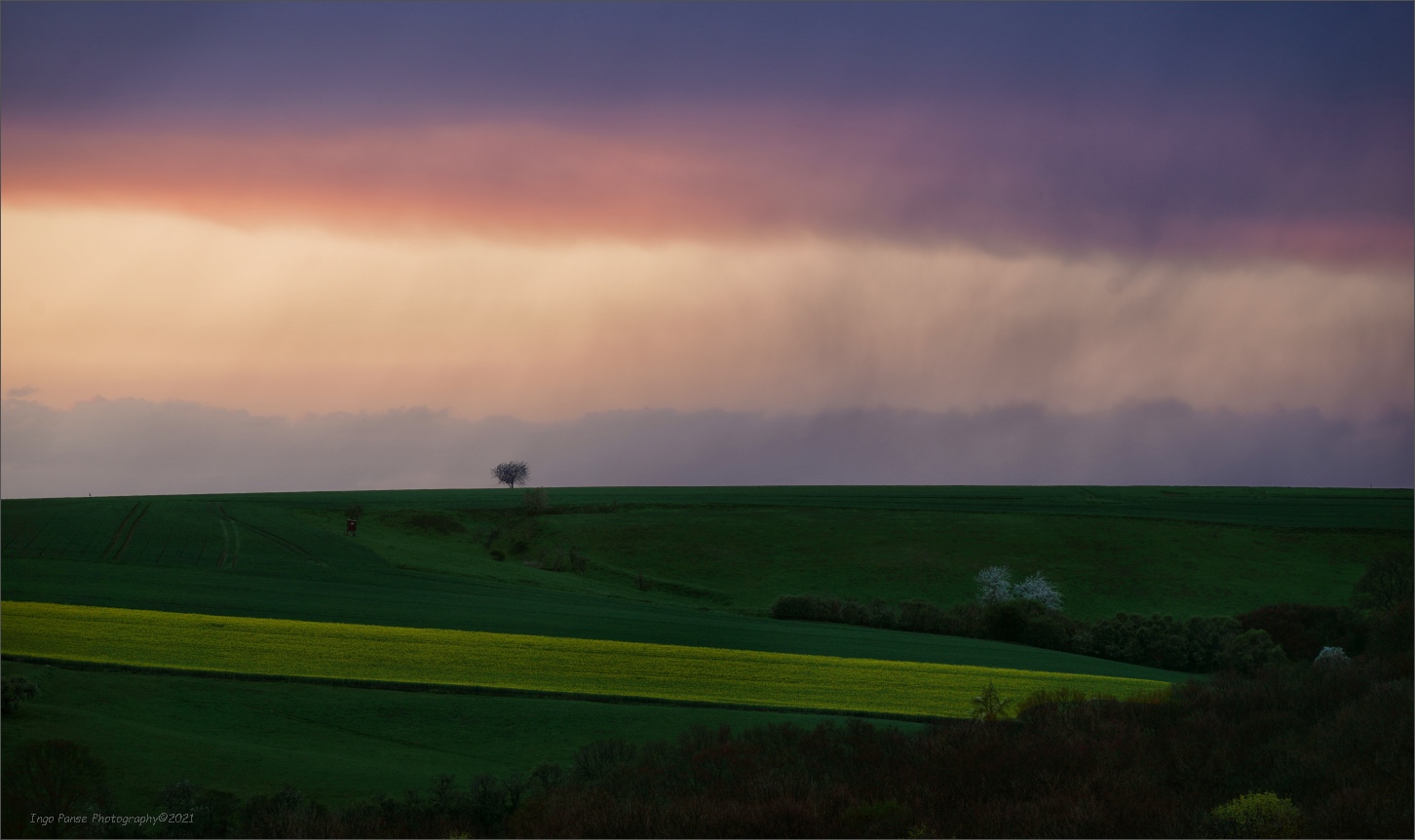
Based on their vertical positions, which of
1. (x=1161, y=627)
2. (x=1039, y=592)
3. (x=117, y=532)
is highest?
(x=117, y=532)

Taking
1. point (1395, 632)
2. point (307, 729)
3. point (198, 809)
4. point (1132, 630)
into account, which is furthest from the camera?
point (1132, 630)

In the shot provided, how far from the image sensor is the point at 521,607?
175ft

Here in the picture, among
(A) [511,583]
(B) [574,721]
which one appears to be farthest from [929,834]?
(A) [511,583]

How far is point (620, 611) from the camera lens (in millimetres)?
54438

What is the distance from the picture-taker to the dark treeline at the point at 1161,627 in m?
55.9

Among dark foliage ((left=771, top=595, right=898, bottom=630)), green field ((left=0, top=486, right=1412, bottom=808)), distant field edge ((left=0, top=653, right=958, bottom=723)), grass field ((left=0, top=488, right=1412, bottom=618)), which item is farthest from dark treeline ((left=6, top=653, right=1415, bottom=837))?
grass field ((left=0, top=488, right=1412, bottom=618))

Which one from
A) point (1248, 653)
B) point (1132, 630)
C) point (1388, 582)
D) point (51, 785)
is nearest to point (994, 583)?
point (1132, 630)

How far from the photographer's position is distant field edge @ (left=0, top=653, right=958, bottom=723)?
31594mm

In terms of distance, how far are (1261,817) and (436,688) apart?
77.7ft

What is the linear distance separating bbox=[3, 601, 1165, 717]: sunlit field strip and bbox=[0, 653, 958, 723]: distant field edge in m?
0.32

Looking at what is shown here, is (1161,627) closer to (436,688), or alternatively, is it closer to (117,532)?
(436,688)

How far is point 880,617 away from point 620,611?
54.5ft

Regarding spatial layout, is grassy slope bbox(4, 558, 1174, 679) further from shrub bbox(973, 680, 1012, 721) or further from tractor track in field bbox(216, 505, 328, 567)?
shrub bbox(973, 680, 1012, 721)

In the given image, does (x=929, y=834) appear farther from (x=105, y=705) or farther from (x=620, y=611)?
(x=620, y=611)
